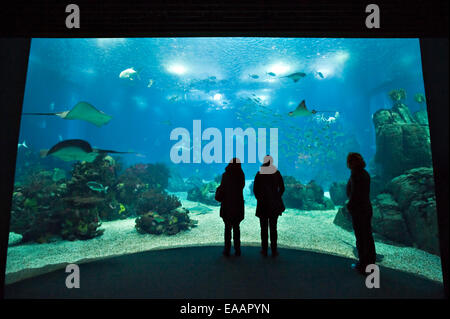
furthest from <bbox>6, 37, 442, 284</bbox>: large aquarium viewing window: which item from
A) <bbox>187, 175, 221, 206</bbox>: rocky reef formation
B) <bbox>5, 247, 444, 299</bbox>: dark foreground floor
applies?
<bbox>5, 247, 444, 299</bbox>: dark foreground floor

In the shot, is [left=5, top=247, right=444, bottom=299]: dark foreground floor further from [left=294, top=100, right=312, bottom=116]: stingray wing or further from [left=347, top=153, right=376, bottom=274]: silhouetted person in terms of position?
[left=294, top=100, right=312, bottom=116]: stingray wing

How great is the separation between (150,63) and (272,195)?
64.1 feet

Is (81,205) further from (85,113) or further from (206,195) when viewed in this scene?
(206,195)

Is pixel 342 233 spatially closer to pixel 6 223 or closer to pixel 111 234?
pixel 111 234

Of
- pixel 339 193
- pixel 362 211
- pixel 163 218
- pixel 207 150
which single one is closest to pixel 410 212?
pixel 362 211

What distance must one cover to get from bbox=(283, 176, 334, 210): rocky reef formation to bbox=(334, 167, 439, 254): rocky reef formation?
3996 millimetres

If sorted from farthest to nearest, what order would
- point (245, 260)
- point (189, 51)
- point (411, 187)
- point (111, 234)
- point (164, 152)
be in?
point (164, 152) → point (189, 51) → point (111, 234) → point (411, 187) → point (245, 260)

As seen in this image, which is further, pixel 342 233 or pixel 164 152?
pixel 164 152

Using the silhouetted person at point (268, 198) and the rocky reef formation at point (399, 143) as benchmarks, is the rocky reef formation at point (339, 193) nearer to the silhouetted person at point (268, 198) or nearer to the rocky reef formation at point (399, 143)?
the rocky reef formation at point (399, 143)

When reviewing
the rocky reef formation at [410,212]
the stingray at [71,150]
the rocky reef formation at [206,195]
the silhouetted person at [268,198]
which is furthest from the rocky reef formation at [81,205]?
the rocky reef formation at [410,212]

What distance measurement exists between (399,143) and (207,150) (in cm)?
2306

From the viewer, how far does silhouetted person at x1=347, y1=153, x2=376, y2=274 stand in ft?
8.89
